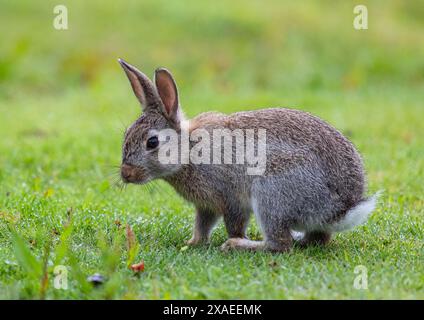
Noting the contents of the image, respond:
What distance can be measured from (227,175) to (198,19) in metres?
10.7

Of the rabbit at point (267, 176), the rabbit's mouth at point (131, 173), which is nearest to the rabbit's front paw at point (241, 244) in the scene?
the rabbit at point (267, 176)

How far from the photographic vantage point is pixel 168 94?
601 centimetres

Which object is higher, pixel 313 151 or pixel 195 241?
pixel 313 151

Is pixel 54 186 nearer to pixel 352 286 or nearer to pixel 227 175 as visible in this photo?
pixel 227 175

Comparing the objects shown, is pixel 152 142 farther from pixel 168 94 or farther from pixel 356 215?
pixel 356 215

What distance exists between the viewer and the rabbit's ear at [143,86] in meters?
5.96

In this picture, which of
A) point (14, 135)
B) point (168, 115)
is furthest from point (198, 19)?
point (168, 115)

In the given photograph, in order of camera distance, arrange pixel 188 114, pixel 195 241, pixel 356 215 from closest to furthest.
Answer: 1. pixel 356 215
2. pixel 195 241
3. pixel 188 114

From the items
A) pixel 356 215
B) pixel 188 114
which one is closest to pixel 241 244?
pixel 356 215

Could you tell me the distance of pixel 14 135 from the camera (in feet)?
33.4

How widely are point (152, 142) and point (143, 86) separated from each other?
46cm

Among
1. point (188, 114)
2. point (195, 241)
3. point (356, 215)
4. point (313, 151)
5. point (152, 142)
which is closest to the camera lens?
point (356, 215)

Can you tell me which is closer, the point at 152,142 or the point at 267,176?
the point at 267,176

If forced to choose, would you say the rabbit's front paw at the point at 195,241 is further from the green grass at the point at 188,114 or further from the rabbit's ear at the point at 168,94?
the rabbit's ear at the point at 168,94
